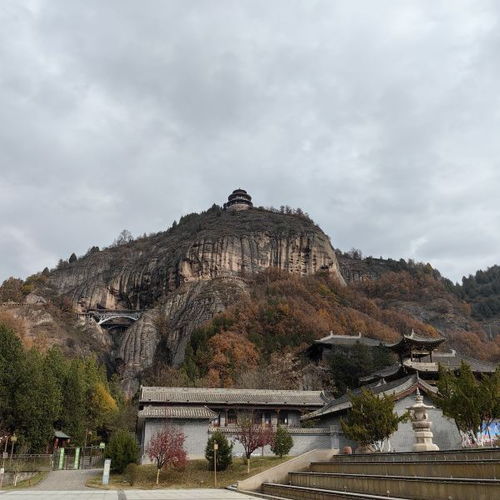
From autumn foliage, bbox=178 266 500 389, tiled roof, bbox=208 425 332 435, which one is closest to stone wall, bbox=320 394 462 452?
tiled roof, bbox=208 425 332 435

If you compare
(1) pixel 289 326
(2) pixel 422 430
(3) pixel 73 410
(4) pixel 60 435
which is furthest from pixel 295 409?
(1) pixel 289 326

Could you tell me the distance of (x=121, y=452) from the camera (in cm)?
2825

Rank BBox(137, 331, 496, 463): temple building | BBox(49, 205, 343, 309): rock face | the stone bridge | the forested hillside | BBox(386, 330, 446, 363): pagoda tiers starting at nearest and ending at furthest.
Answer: BBox(137, 331, 496, 463): temple building < BBox(386, 330, 446, 363): pagoda tiers < BBox(49, 205, 343, 309): rock face < the stone bridge < the forested hillside

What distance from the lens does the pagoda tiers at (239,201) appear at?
12031 centimetres

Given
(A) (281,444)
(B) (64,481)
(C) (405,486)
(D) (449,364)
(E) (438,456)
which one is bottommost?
(B) (64,481)

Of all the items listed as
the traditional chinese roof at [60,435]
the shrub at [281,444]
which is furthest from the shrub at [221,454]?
the traditional chinese roof at [60,435]

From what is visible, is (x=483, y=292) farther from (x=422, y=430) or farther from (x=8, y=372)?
(x=422, y=430)

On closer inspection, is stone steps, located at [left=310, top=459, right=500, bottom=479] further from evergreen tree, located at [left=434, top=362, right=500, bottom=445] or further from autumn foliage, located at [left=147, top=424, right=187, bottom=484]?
autumn foliage, located at [left=147, top=424, right=187, bottom=484]

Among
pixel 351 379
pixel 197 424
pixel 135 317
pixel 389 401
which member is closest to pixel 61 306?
pixel 135 317

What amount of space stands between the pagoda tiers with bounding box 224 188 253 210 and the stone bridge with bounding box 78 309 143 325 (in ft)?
117

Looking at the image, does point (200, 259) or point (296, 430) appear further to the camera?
point (200, 259)

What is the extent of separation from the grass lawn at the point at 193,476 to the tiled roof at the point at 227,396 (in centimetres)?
891

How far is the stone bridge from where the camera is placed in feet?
331

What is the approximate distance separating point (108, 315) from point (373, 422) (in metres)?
87.0
